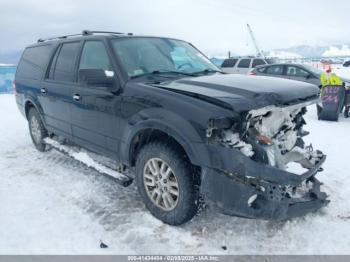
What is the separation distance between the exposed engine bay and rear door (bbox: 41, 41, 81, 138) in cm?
251

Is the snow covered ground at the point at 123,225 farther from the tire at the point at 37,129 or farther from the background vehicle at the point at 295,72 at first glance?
the background vehicle at the point at 295,72

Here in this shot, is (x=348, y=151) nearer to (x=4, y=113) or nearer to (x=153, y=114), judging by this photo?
(x=153, y=114)

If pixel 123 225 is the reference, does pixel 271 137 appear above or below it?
above

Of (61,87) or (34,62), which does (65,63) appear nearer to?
(61,87)

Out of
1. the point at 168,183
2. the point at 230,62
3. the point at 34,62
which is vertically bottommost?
the point at 168,183

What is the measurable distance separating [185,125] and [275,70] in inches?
405

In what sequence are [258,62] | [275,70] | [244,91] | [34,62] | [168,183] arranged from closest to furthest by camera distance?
[244,91], [168,183], [34,62], [275,70], [258,62]

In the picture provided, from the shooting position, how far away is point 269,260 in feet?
9.04

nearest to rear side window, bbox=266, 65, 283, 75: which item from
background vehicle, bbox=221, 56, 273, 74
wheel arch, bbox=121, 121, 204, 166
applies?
background vehicle, bbox=221, 56, 273, 74

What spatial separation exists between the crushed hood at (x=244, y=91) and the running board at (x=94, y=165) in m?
1.20

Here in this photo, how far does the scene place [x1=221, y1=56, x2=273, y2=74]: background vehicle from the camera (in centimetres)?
1536

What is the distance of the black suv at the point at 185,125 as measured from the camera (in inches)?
107

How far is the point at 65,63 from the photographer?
4.57 meters

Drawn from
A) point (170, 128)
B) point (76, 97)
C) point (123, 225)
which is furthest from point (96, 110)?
point (123, 225)
